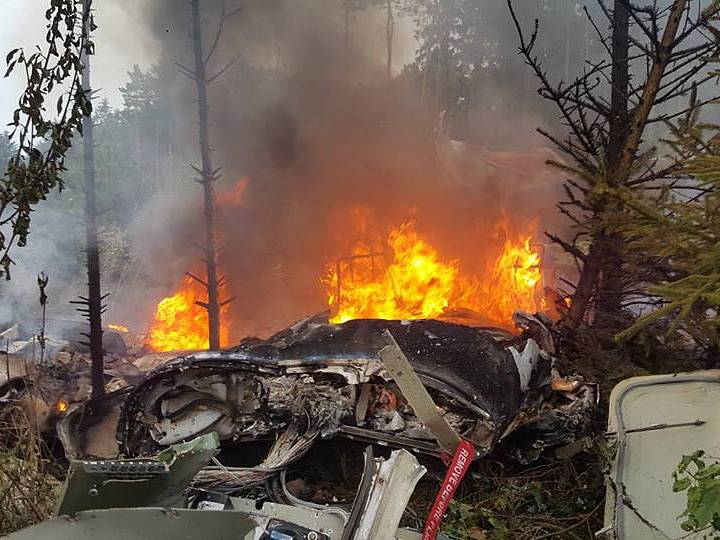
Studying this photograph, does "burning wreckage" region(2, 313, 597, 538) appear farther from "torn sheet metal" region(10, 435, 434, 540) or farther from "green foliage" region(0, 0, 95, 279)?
"green foliage" region(0, 0, 95, 279)

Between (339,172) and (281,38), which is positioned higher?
(281,38)

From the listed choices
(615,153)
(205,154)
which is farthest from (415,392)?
(205,154)

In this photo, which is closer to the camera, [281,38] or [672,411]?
[672,411]

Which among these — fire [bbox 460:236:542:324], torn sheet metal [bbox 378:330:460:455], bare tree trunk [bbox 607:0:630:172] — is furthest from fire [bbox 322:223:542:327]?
torn sheet metal [bbox 378:330:460:455]

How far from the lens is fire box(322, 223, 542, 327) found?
11758 mm

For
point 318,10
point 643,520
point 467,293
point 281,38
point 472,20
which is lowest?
point 643,520

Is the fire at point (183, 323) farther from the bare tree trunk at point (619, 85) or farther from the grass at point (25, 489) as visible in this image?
the bare tree trunk at point (619, 85)

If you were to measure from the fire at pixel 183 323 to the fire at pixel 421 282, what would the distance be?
9.07ft

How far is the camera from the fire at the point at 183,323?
1212 centimetres

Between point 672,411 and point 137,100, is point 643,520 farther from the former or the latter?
point 137,100

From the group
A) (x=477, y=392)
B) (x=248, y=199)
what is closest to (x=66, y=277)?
(x=248, y=199)

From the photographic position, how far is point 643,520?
3.50 meters

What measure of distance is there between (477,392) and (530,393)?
555mm

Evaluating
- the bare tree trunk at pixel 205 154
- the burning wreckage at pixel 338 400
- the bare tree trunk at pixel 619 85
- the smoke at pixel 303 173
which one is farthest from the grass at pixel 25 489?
the smoke at pixel 303 173
